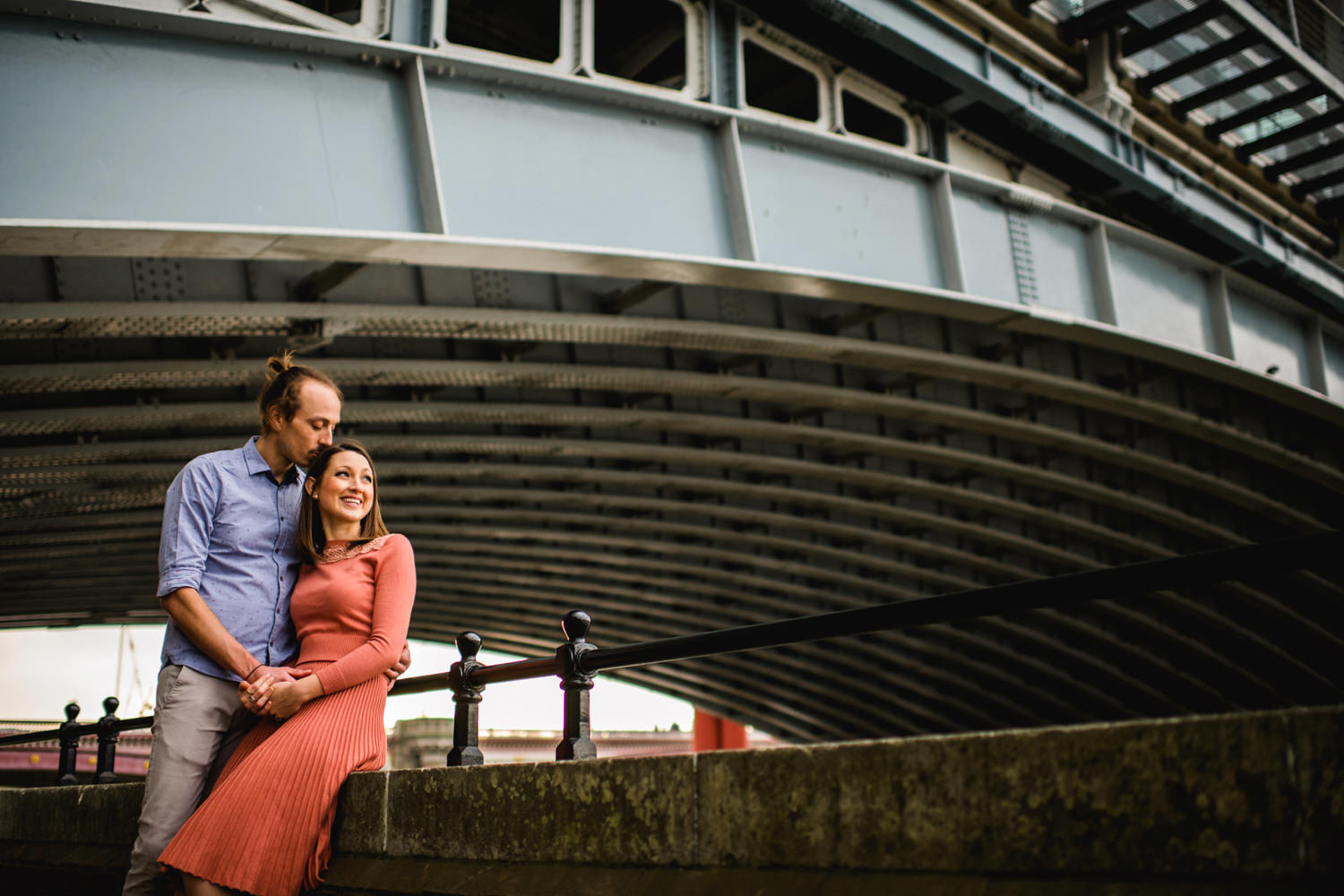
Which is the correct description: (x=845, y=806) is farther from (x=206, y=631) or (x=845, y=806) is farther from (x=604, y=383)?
(x=604, y=383)

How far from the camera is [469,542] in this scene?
24656mm

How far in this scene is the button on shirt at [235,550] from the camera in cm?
355

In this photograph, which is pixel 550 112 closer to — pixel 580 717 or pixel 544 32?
pixel 544 32

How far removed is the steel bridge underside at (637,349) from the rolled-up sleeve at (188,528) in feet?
15.5

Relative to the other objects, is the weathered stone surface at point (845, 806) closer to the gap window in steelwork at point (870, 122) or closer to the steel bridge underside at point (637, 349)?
the steel bridge underside at point (637, 349)

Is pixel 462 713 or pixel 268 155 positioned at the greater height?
pixel 268 155

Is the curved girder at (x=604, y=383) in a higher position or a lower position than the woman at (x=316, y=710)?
higher

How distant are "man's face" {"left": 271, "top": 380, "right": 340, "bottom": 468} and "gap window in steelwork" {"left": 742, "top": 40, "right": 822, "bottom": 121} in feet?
37.3

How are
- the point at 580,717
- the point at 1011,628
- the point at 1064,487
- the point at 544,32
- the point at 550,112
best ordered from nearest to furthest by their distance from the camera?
1. the point at 580,717
2. the point at 550,112
3. the point at 544,32
4. the point at 1064,487
5. the point at 1011,628

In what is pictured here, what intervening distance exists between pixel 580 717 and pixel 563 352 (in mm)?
10142

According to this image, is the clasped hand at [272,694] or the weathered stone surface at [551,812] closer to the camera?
the weathered stone surface at [551,812]

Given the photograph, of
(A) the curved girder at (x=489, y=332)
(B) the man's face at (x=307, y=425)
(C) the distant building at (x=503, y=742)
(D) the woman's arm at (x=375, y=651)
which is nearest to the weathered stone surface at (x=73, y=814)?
(D) the woman's arm at (x=375, y=651)

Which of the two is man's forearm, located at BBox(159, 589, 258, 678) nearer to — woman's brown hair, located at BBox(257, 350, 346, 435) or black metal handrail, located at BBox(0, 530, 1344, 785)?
woman's brown hair, located at BBox(257, 350, 346, 435)

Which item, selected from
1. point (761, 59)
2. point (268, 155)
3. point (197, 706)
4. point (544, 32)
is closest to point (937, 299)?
point (761, 59)
